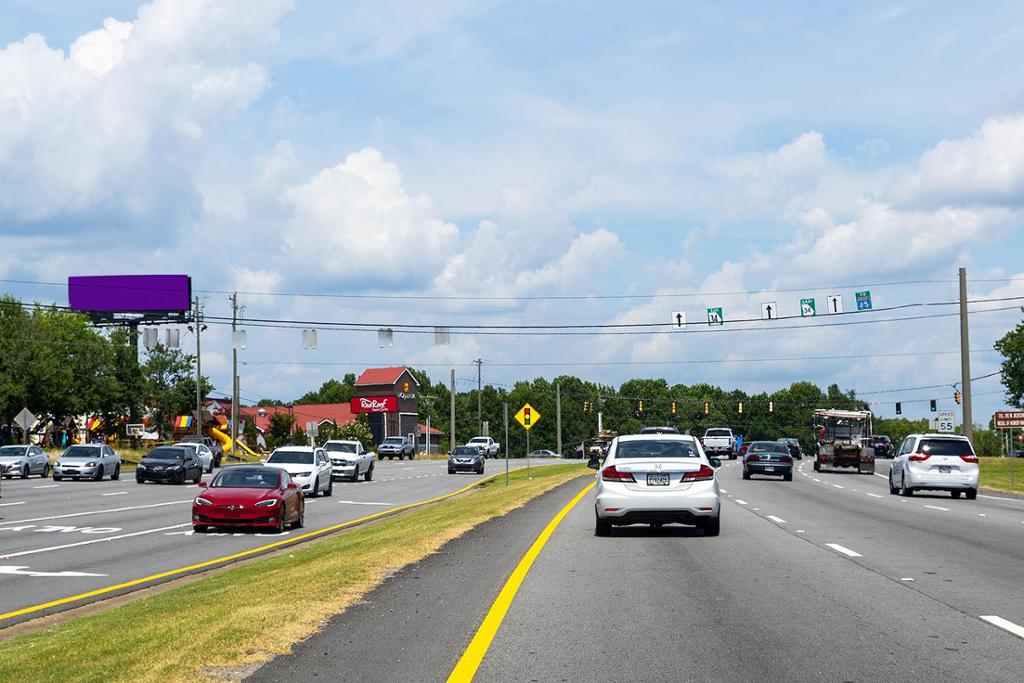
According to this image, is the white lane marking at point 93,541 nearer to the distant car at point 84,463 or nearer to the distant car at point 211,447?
the distant car at point 84,463

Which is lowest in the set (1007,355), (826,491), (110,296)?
(826,491)

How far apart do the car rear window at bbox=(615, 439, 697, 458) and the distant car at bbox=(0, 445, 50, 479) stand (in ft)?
131

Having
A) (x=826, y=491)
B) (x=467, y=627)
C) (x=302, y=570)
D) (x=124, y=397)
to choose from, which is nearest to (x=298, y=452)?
(x=826, y=491)

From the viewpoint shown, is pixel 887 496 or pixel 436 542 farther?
pixel 887 496

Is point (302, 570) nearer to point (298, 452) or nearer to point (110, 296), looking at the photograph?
point (298, 452)

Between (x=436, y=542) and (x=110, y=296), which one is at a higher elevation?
(x=110, y=296)

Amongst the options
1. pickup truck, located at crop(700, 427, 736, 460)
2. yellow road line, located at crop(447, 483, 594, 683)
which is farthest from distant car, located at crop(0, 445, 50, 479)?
pickup truck, located at crop(700, 427, 736, 460)

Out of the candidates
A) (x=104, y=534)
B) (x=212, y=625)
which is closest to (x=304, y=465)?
(x=104, y=534)

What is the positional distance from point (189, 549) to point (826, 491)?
24091mm

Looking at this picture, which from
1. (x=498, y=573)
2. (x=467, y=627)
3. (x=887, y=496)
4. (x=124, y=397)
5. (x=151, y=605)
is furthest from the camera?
(x=124, y=397)

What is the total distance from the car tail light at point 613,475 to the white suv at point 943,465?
1867 centimetres

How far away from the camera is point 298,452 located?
38.4m

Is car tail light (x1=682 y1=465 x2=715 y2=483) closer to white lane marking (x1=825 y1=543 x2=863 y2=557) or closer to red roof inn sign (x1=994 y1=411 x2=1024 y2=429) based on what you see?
white lane marking (x1=825 y1=543 x2=863 y2=557)

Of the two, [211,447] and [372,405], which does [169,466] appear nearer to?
[211,447]
